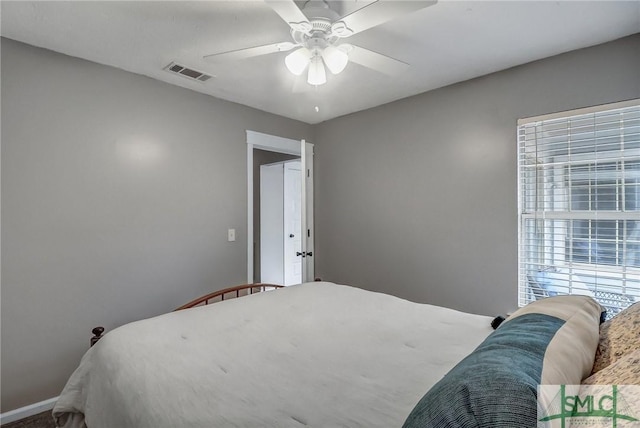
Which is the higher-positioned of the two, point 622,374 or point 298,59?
point 298,59

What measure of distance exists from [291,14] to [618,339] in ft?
5.43

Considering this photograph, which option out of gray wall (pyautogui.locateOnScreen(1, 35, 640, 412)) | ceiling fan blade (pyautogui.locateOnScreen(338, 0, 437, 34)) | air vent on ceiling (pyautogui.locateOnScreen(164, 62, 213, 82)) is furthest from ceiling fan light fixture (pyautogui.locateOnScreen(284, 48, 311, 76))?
gray wall (pyautogui.locateOnScreen(1, 35, 640, 412))

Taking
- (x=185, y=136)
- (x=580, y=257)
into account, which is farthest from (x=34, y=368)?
(x=580, y=257)

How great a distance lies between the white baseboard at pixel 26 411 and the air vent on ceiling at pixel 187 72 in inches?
99.0

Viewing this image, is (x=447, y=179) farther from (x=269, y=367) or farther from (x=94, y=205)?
(x=94, y=205)

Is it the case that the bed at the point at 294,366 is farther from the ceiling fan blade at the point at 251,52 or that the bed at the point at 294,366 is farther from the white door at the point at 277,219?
the white door at the point at 277,219

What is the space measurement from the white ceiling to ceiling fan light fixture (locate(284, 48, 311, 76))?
27 cm

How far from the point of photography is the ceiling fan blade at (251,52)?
161 centimetres

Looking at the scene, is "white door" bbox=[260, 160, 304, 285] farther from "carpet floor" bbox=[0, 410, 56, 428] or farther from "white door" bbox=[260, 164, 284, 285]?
"carpet floor" bbox=[0, 410, 56, 428]

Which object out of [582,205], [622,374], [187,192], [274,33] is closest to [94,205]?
[187,192]

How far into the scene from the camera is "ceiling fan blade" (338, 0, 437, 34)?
47.8 inches

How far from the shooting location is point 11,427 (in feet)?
6.38

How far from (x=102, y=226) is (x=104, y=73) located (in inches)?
45.9

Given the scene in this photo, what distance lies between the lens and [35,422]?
1999 millimetres
